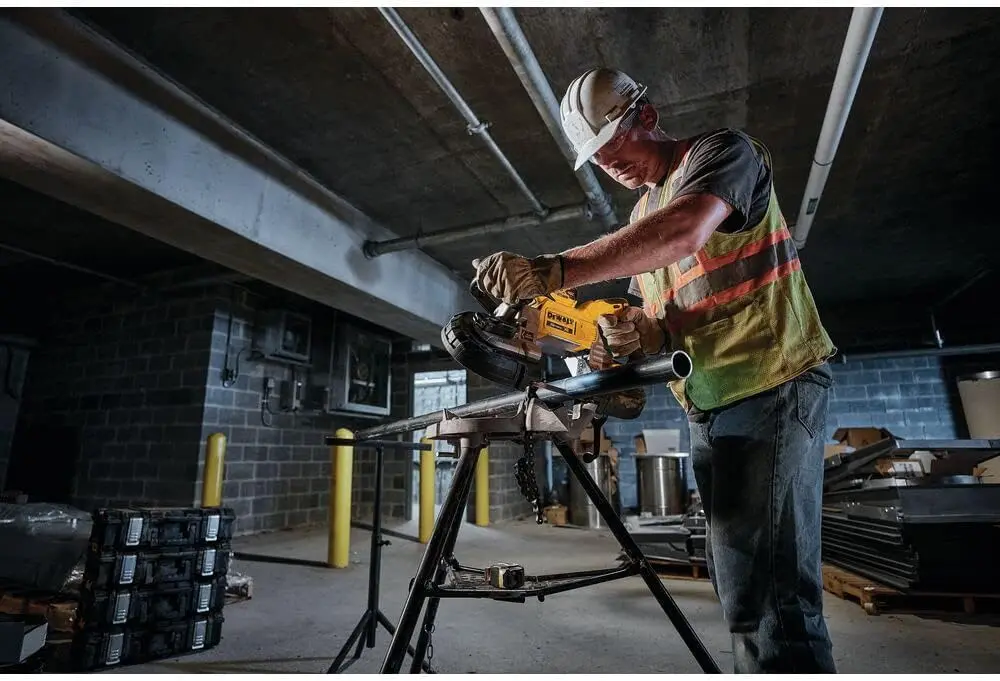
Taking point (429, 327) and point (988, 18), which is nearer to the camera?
point (988, 18)

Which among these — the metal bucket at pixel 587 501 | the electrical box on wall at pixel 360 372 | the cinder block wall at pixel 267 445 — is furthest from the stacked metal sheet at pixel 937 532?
the electrical box on wall at pixel 360 372

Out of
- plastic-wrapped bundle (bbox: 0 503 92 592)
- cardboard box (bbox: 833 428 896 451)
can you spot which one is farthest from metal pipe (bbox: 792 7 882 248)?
plastic-wrapped bundle (bbox: 0 503 92 592)

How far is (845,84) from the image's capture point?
81.6 inches

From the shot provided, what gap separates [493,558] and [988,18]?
422 centimetres

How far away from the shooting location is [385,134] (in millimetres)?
2967

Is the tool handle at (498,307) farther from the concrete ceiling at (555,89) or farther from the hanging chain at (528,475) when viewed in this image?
the concrete ceiling at (555,89)

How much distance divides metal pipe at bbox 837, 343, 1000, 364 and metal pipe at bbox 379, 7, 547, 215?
16.3ft

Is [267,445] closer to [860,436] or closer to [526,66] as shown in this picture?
[526,66]

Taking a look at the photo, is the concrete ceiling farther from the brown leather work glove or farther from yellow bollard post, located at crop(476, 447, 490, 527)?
yellow bollard post, located at crop(476, 447, 490, 527)

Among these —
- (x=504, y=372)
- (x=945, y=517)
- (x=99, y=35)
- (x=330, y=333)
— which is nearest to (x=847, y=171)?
(x=945, y=517)

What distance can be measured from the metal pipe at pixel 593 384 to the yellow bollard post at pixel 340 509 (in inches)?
98.9

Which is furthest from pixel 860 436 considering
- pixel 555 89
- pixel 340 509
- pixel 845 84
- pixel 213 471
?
pixel 213 471

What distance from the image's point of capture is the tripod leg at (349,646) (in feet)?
5.80

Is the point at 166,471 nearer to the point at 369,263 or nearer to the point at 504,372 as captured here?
the point at 369,263
